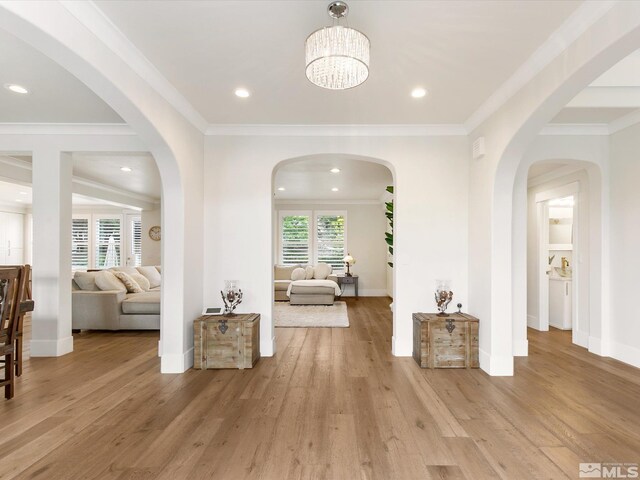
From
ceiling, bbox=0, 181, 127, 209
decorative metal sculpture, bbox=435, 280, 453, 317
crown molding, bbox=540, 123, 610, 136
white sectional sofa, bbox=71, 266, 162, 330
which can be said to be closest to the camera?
decorative metal sculpture, bbox=435, 280, 453, 317

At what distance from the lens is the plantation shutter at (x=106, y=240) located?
9492mm

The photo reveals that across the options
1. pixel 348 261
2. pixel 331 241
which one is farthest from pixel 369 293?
pixel 331 241

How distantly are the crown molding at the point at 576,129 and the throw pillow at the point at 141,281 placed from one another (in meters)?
6.27

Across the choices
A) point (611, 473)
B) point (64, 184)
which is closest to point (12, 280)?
point (64, 184)

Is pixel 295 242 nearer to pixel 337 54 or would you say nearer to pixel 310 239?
pixel 310 239

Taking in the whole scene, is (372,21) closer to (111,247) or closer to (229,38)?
(229,38)

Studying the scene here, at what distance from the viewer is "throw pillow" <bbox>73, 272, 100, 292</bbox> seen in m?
5.07

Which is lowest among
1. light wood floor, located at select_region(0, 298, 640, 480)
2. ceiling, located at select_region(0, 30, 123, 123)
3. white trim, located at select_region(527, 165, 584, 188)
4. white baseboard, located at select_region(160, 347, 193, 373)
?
light wood floor, located at select_region(0, 298, 640, 480)

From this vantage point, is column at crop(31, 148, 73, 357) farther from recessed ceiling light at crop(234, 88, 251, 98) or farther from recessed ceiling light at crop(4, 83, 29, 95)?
recessed ceiling light at crop(234, 88, 251, 98)

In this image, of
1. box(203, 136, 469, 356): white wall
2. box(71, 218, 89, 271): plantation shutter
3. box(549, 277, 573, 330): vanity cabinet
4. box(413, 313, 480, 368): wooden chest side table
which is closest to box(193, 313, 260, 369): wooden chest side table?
box(203, 136, 469, 356): white wall

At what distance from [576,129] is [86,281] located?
270 inches

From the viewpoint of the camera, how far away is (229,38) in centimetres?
220

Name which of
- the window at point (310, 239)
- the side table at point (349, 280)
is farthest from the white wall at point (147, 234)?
the side table at point (349, 280)

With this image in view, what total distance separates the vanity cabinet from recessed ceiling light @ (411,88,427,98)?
3.92 meters
